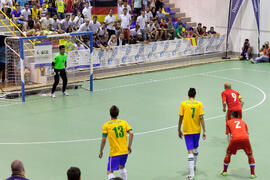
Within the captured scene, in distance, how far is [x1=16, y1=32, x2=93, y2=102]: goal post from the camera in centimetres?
2066

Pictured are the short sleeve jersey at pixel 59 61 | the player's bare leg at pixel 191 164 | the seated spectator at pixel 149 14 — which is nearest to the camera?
the player's bare leg at pixel 191 164

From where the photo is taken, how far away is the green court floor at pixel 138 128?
12281mm

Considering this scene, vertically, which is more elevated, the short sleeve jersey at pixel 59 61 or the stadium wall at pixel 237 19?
the stadium wall at pixel 237 19

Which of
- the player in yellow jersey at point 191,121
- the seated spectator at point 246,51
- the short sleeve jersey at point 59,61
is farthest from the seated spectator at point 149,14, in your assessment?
the player in yellow jersey at point 191,121

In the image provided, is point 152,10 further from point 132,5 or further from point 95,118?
point 95,118

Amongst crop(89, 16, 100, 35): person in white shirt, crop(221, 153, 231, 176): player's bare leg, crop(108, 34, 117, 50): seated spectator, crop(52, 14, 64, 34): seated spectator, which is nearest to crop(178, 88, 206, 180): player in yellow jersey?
crop(221, 153, 231, 176): player's bare leg

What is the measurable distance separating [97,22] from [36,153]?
12607 mm

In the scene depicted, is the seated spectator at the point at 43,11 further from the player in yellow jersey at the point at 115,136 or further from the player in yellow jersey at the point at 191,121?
the player in yellow jersey at the point at 115,136

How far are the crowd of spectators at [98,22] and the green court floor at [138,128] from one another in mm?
2965

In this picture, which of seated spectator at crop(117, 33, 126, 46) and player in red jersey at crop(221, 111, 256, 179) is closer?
player in red jersey at crop(221, 111, 256, 179)

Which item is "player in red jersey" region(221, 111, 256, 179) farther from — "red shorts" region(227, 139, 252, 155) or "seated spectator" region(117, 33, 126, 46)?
"seated spectator" region(117, 33, 126, 46)

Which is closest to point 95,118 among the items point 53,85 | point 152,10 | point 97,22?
point 53,85

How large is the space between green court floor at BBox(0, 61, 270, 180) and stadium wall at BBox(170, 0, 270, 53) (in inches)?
244

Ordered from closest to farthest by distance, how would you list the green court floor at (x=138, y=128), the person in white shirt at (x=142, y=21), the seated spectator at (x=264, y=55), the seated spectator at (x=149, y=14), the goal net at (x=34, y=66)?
1. the green court floor at (x=138, y=128)
2. the goal net at (x=34, y=66)
3. the person in white shirt at (x=142, y=21)
4. the seated spectator at (x=264, y=55)
5. the seated spectator at (x=149, y=14)
